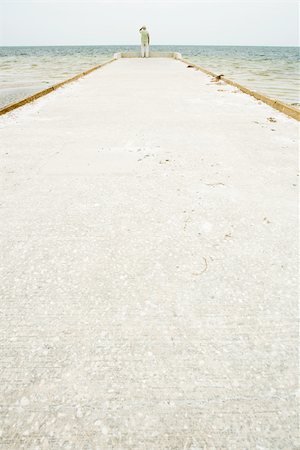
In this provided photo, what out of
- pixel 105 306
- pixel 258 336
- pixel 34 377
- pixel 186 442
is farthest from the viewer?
pixel 105 306

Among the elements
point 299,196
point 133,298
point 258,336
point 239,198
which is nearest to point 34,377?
point 133,298

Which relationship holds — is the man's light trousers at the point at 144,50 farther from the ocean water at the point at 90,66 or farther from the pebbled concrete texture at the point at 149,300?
the pebbled concrete texture at the point at 149,300

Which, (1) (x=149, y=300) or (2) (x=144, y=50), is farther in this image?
(2) (x=144, y=50)

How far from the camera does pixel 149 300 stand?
1967mm

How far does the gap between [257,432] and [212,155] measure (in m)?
3.43

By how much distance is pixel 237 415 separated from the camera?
4.54 ft

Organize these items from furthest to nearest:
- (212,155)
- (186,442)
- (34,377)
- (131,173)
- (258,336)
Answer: (212,155) → (131,173) → (258,336) → (34,377) → (186,442)

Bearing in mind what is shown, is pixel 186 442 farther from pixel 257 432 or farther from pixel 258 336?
pixel 258 336

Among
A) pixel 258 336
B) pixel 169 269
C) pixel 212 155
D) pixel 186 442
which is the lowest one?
pixel 186 442
